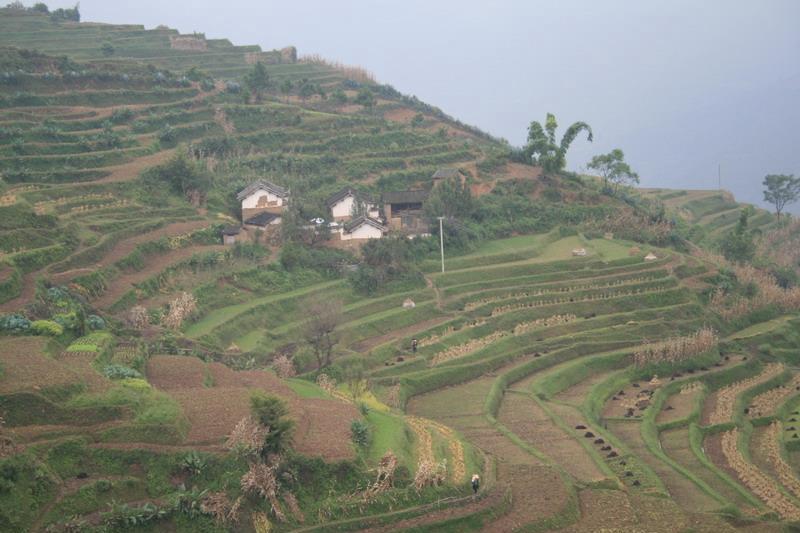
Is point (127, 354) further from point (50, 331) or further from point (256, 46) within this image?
point (256, 46)

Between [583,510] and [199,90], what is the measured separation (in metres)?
45.2

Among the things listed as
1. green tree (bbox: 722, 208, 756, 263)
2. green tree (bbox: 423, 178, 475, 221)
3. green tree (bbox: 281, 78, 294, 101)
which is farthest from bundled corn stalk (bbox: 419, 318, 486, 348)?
green tree (bbox: 281, 78, 294, 101)

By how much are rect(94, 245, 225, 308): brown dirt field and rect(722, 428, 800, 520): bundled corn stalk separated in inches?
825

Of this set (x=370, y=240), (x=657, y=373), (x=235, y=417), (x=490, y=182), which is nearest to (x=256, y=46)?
(x=490, y=182)

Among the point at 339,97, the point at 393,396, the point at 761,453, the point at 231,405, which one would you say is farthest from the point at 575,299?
the point at 339,97

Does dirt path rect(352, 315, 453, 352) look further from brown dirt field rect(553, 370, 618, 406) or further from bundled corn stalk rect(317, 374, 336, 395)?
brown dirt field rect(553, 370, 618, 406)

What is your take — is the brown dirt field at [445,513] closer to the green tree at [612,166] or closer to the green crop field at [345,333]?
the green crop field at [345,333]

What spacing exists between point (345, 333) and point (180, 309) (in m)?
6.59

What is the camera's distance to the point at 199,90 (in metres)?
60.3

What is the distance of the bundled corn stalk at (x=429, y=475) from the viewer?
21.6 meters

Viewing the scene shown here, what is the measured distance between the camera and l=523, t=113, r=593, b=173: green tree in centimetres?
5703

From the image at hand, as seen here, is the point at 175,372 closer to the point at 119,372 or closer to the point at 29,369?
the point at 119,372

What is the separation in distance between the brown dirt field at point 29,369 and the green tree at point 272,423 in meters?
4.42

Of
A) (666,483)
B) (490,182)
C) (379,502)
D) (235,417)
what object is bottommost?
(666,483)
